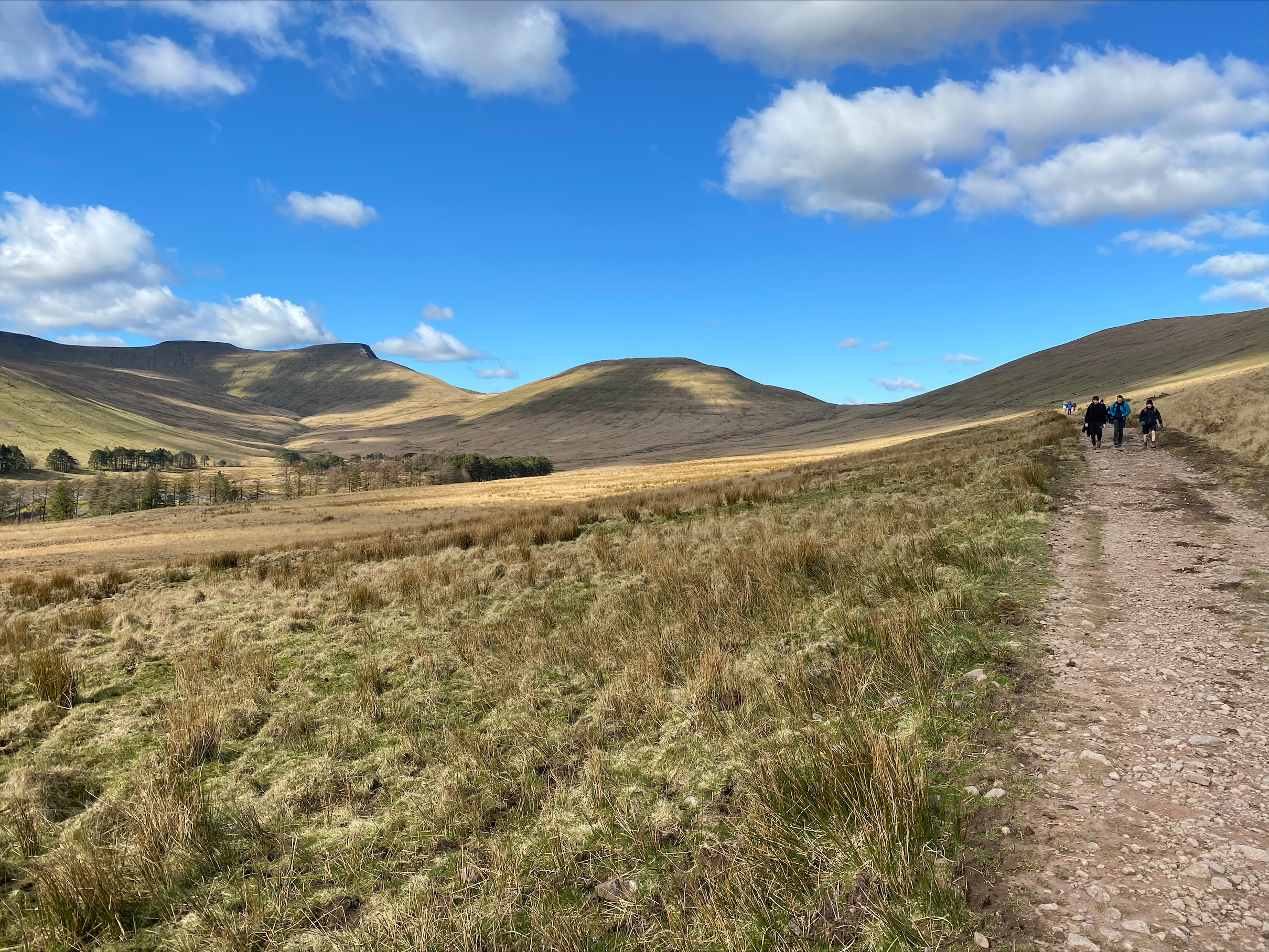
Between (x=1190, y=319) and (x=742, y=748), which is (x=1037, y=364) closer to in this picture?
(x=1190, y=319)

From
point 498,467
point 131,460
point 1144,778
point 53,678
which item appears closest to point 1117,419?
point 1144,778

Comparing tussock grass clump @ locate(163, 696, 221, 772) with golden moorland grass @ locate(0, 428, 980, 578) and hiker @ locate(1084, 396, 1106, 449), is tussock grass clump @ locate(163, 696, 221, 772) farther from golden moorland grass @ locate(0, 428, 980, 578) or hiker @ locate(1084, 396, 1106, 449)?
hiker @ locate(1084, 396, 1106, 449)

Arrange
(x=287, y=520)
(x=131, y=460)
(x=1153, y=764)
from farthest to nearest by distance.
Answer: (x=131, y=460) < (x=287, y=520) < (x=1153, y=764)

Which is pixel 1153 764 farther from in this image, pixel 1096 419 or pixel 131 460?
pixel 131 460

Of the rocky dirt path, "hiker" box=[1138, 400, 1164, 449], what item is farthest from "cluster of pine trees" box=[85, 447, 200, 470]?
the rocky dirt path

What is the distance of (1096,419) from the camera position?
26.1 meters

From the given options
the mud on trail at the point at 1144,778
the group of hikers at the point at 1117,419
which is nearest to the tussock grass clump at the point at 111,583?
the mud on trail at the point at 1144,778

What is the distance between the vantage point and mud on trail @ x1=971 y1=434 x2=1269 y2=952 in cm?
308

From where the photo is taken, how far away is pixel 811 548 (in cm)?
1152

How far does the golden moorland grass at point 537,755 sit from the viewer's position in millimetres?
3830

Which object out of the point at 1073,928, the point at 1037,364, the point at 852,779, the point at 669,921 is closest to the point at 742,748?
the point at 852,779

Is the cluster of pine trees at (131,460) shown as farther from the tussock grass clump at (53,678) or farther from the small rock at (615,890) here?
the small rock at (615,890)

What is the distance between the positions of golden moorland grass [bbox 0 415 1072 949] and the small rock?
2cm

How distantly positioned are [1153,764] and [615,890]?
12.3ft
